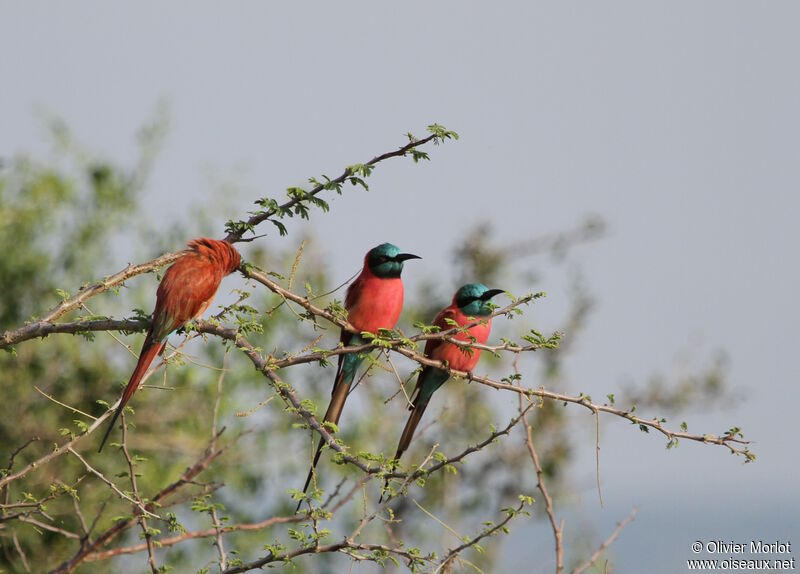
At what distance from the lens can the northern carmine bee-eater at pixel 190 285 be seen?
15.7 ft

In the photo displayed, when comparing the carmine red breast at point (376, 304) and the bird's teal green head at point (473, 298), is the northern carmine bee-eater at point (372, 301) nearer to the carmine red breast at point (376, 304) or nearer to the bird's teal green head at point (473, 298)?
the carmine red breast at point (376, 304)

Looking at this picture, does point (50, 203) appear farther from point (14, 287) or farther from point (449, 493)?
point (449, 493)

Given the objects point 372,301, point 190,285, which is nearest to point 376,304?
point 372,301

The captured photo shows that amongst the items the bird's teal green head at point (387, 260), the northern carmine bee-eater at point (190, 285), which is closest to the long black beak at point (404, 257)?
the bird's teal green head at point (387, 260)

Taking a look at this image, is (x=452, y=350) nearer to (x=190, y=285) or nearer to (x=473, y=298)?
(x=473, y=298)

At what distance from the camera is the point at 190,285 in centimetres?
492

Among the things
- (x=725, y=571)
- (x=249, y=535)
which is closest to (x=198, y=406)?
(x=249, y=535)

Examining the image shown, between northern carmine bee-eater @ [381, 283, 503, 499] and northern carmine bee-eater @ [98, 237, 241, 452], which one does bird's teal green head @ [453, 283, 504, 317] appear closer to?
northern carmine bee-eater @ [381, 283, 503, 499]

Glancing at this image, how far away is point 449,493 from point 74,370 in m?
3.61

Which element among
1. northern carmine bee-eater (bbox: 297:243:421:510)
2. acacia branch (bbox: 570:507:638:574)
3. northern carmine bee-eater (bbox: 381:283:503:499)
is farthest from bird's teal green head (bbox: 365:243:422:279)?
acacia branch (bbox: 570:507:638:574)

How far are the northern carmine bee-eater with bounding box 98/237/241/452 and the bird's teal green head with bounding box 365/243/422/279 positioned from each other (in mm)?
837

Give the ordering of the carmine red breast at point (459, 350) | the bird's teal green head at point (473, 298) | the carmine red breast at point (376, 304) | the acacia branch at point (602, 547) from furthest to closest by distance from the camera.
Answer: the bird's teal green head at point (473, 298) → the carmine red breast at point (459, 350) → the carmine red breast at point (376, 304) → the acacia branch at point (602, 547)

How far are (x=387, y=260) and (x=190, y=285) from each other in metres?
1.12

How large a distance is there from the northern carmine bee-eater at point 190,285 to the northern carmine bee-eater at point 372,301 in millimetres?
673
